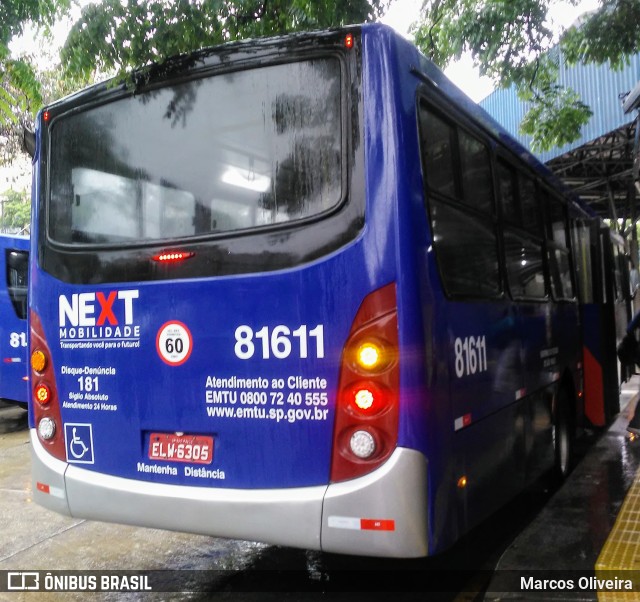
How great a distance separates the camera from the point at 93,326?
3.78 metres

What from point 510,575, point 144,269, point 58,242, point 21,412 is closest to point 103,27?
point 58,242

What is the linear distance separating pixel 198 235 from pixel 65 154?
119 centimetres

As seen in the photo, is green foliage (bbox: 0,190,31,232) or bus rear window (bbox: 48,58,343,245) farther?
green foliage (bbox: 0,190,31,232)

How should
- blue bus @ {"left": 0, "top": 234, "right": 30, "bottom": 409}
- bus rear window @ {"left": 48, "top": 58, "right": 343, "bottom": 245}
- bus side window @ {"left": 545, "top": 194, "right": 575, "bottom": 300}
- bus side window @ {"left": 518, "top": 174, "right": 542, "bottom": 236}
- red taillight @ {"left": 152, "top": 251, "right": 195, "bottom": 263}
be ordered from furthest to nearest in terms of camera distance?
blue bus @ {"left": 0, "top": 234, "right": 30, "bottom": 409}
bus side window @ {"left": 545, "top": 194, "right": 575, "bottom": 300}
bus side window @ {"left": 518, "top": 174, "right": 542, "bottom": 236}
red taillight @ {"left": 152, "top": 251, "right": 195, "bottom": 263}
bus rear window @ {"left": 48, "top": 58, "right": 343, "bottom": 245}

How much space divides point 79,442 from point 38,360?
1.91ft

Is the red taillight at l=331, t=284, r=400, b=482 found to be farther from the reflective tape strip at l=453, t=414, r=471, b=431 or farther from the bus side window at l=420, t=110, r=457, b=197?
the bus side window at l=420, t=110, r=457, b=197

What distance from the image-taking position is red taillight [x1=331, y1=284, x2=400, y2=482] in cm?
304

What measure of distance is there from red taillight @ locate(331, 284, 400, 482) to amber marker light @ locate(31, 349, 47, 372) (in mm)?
1921

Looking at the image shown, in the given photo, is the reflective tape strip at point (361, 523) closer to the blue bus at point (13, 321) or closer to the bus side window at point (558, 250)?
the bus side window at point (558, 250)

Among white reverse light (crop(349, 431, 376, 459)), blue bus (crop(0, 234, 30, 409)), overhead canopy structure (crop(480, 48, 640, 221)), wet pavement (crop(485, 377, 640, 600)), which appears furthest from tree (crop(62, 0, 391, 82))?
overhead canopy structure (crop(480, 48, 640, 221))

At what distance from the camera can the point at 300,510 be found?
3.12 metres

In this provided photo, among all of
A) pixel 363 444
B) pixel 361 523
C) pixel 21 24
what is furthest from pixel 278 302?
pixel 21 24

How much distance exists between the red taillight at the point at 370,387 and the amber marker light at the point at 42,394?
1.88 meters

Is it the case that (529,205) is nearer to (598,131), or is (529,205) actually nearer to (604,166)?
(598,131)
